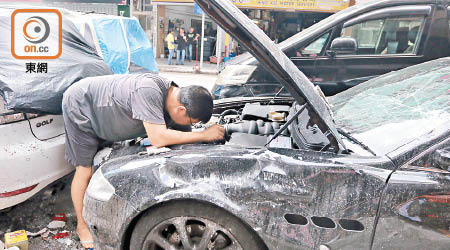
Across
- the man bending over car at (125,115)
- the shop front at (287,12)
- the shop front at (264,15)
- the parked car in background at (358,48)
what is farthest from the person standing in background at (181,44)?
the man bending over car at (125,115)

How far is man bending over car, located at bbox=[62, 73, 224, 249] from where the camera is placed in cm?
224

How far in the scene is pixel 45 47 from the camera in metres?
3.34

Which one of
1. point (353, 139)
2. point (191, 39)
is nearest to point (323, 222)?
point (353, 139)

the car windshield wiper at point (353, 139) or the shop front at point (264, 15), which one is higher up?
the shop front at point (264, 15)

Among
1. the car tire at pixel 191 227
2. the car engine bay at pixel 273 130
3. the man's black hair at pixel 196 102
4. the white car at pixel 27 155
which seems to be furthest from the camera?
the white car at pixel 27 155

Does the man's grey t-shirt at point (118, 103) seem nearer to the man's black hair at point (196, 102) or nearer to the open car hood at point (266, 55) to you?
the man's black hair at point (196, 102)

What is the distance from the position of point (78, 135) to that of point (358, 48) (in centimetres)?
408

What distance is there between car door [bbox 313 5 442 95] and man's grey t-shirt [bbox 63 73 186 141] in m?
3.13

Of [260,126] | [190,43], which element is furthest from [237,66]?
[190,43]

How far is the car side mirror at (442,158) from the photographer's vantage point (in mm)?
1645

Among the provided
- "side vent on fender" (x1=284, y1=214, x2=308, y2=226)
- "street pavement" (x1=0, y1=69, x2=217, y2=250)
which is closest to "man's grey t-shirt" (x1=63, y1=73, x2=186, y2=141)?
"street pavement" (x1=0, y1=69, x2=217, y2=250)

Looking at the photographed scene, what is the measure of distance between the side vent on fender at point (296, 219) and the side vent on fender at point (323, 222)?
4cm

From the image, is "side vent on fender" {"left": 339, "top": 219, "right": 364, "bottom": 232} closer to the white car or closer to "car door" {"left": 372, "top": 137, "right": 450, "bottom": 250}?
"car door" {"left": 372, "top": 137, "right": 450, "bottom": 250}

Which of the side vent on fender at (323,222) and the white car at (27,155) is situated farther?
the white car at (27,155)
